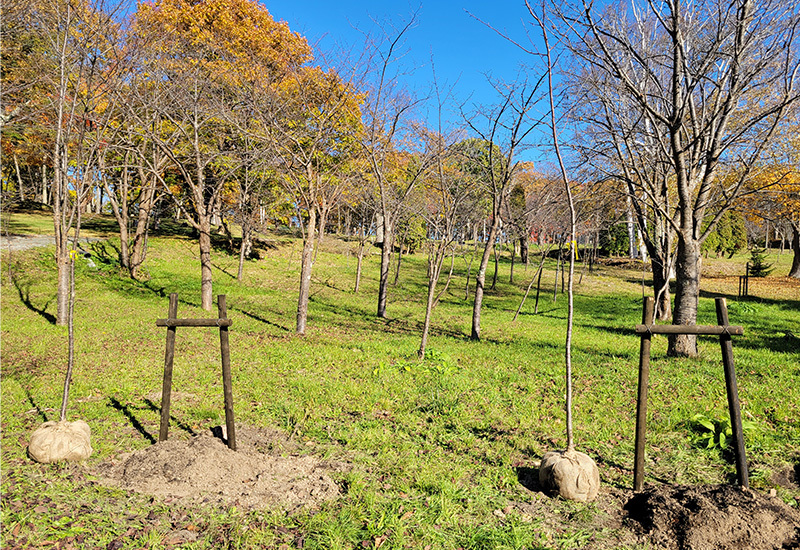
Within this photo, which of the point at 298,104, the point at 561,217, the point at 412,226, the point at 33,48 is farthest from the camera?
the point at 412,226

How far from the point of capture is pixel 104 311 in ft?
38.5

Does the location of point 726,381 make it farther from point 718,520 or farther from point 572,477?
point 572,477

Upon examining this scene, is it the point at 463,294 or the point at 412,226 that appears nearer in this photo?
the point at 463,294

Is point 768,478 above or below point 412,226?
below

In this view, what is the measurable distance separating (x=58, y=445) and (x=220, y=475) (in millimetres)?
1445

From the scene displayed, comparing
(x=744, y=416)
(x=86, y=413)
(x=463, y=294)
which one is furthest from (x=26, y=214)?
(x=744, y=416)

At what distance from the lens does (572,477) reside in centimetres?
385

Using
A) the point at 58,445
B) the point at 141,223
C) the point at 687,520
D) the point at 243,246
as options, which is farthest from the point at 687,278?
the point at 141,223

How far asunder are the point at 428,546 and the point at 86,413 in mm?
4341

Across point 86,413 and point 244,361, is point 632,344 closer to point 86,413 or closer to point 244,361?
point 244,361

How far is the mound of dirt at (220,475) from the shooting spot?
3.72m

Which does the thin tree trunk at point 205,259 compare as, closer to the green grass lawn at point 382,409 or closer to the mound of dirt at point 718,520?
the green grass lawn at point 382,409

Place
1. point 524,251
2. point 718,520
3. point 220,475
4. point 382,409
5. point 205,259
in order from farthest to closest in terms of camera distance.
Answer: point 524,251
point 205,259
point 382,409
point 220,475
point 718,520

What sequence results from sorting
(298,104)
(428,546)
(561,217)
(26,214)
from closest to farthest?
1. (428,546)
2. (298,104)
3. (561,217)
4. (26,214)
